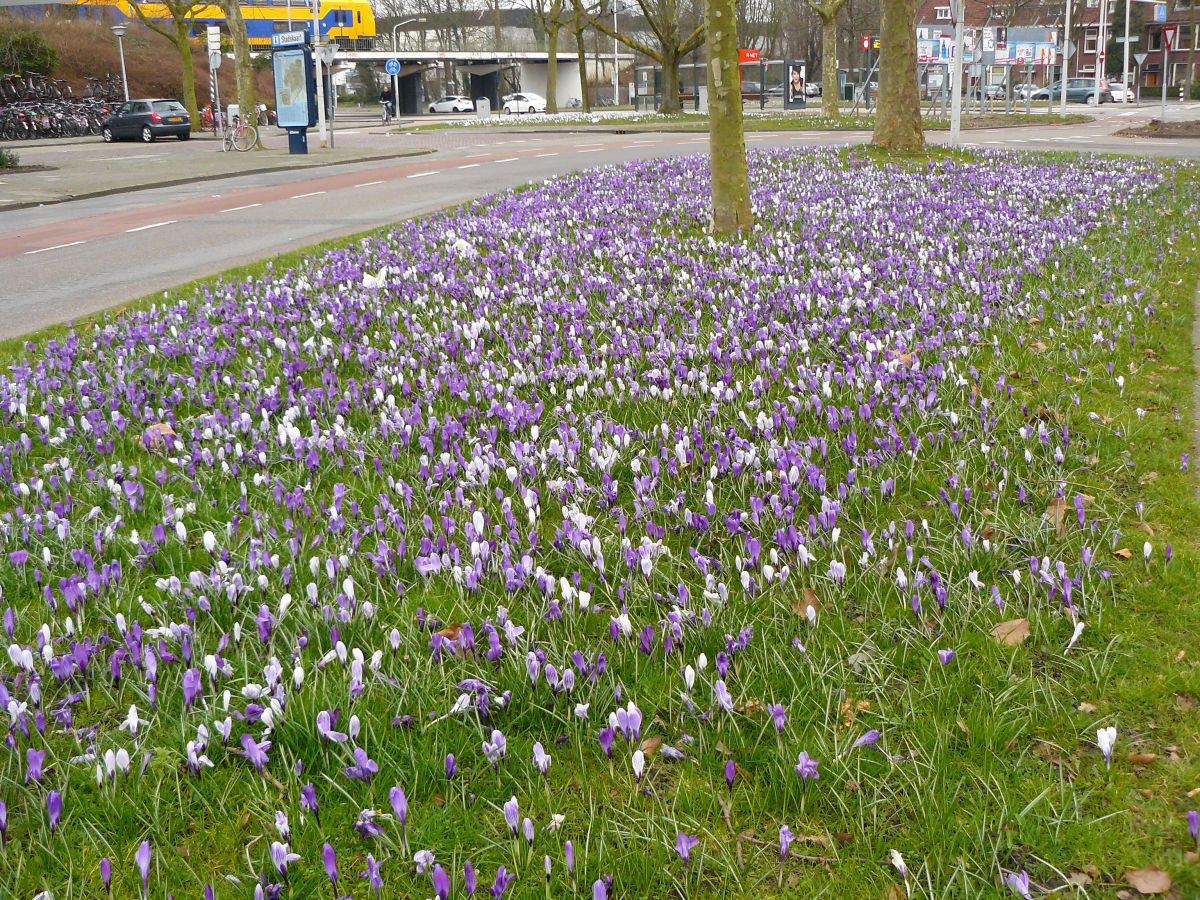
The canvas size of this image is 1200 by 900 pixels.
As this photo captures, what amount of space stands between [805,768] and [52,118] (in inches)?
2111

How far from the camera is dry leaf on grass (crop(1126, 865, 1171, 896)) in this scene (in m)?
2.33

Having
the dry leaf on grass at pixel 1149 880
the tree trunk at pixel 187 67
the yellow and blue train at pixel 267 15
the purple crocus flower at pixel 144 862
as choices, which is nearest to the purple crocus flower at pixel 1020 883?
the dry leaf on grass at pixel 1149 880

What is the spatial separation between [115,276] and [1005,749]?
11373 millimetres

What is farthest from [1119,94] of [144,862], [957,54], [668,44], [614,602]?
[144,862]

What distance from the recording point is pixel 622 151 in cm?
2902

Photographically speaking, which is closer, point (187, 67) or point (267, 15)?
point (187, 67)

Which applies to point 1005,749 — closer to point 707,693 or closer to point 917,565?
point 707,693

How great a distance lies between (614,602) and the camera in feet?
11.8

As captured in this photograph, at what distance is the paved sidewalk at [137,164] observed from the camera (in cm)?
2334

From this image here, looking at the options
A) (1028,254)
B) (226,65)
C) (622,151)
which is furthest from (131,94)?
(1028,254)

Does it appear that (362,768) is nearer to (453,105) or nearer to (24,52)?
(24,52)

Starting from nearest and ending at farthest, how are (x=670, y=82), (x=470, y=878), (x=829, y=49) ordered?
(x=470, y=878)
(x=829, y=49)
(x=670, y=82)

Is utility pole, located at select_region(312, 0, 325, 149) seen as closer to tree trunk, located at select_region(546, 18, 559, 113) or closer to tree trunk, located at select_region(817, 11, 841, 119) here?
tree trunk, located at select_region(817, 11, 841, 119)

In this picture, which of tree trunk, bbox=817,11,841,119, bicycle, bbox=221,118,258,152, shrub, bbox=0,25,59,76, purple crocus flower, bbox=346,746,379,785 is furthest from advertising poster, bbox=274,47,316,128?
purple crocus flower, bbox=346,746,379,785
